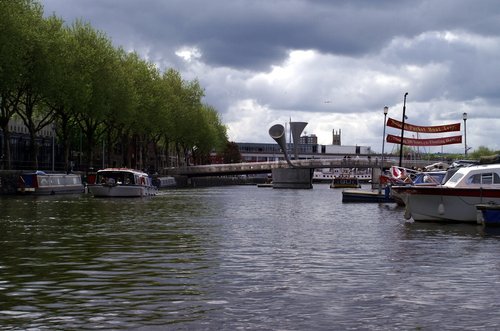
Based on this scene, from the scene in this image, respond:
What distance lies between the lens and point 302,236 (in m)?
33.7

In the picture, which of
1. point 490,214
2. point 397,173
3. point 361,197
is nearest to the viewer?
point 490,214

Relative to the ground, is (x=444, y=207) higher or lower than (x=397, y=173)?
lower

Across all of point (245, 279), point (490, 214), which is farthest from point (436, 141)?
point (245, 279)

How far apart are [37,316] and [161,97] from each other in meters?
105

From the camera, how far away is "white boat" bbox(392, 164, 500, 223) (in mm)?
41594

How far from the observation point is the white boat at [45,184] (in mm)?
79500

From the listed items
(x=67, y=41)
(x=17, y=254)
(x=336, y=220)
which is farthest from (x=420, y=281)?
(x=67, y=41)

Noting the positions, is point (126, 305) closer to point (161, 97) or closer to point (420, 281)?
point (420, 281)

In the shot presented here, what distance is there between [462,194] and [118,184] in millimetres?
44448

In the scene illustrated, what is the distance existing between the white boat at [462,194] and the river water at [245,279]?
527 cm

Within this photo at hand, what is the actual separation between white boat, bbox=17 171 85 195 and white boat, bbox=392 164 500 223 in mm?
47689

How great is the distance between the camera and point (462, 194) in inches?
1662

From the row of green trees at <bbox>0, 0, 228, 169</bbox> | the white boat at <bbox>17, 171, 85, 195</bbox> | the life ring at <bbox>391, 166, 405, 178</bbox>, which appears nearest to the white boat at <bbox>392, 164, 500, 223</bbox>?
the life ring at <bbox>391, 166, 405, 178</bbox>

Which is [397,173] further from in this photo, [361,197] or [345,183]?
[345,183]
